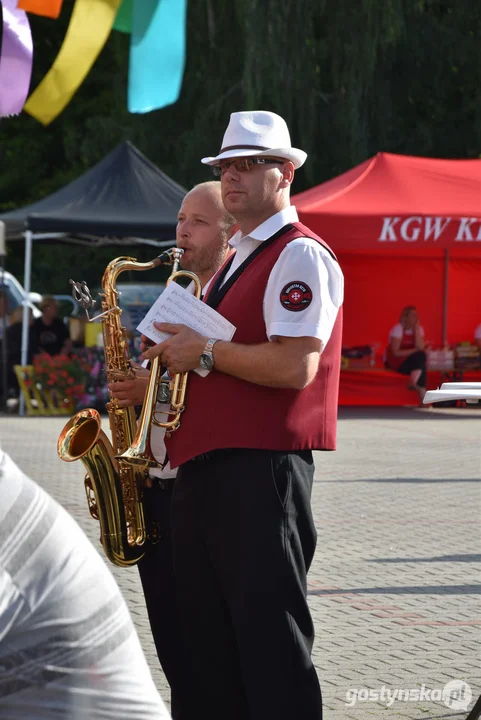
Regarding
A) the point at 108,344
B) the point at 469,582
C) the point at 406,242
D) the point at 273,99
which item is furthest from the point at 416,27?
the point at 108,344

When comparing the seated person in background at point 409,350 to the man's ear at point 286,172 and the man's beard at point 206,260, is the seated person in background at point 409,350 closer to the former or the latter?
the man's beard at point 206,260

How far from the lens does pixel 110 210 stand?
17.0 meters

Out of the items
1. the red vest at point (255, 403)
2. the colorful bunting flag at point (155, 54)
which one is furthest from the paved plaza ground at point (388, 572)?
the colorful bunting flag at point (155, 54)

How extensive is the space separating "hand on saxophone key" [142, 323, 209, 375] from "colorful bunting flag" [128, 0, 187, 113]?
29.1 ft

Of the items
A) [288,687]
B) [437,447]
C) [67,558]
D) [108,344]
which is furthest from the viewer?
[437,447]

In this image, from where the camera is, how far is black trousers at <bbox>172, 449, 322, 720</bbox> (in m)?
3.19

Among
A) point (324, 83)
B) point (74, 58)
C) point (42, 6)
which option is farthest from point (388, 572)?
point (324, 83)

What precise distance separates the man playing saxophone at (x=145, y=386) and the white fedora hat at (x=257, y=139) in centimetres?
44

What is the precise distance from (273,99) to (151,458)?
66.9ft

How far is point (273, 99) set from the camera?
23406 mm

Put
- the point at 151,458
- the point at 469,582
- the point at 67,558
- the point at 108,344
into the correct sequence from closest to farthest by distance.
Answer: the point at 67,558, the point at 151,458, the point at 108,344, the point at 469,582

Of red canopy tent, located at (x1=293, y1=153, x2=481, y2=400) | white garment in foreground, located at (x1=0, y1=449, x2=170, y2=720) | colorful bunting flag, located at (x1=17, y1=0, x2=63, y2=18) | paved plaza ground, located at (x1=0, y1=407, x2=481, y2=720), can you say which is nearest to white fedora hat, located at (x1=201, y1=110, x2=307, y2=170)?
paved plaza ground, located at (x1=0, y1=407, x2=481, y2=720)

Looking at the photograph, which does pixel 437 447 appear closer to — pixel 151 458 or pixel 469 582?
pixel 469 582

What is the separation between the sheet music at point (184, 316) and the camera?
3.32 metres
